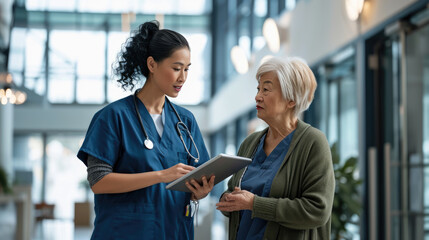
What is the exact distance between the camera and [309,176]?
1870mm

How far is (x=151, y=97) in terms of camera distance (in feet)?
7.07

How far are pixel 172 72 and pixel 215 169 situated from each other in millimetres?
412

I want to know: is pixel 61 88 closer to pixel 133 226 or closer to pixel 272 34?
pixel 272 34

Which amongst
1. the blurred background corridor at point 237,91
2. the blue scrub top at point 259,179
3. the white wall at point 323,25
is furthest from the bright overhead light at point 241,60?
the blue scrub top at point 259,179

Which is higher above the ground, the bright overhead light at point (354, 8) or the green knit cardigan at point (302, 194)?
the bright overhead light at point (354, 8)

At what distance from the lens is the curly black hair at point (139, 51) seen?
82.7 inches

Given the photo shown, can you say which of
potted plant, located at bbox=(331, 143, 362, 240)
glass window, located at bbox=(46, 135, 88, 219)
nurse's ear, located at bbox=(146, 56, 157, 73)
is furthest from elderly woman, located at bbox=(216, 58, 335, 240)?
glass window, located at bbox=(46, 135, 88, 219)

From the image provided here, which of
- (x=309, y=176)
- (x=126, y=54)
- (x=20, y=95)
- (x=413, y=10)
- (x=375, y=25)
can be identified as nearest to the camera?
(x=309, y=176)

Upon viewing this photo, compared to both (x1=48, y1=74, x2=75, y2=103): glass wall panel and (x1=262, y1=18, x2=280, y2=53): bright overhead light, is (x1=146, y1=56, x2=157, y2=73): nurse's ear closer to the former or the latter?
(x1=262, y1=18, x2=280, y2=53): bright overhead light

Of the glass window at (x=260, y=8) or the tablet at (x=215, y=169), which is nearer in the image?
the tablet at (x=215, y=169)

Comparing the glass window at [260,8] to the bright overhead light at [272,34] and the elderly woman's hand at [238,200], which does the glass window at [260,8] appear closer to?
the bright overhead light at [272,34]

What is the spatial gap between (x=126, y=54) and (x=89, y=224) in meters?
8.50

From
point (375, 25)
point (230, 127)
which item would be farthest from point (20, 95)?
point (375, 25)

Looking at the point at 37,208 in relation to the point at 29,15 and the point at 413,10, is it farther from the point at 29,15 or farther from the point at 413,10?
the point at 413,10
